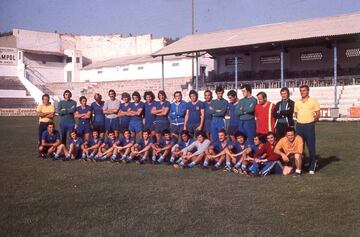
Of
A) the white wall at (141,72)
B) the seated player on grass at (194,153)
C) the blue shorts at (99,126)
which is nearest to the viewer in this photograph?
the seated player on grass at (194,153)

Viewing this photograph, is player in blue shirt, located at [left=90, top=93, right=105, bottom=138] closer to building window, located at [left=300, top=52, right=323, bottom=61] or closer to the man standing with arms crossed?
the man standing with arms crossed

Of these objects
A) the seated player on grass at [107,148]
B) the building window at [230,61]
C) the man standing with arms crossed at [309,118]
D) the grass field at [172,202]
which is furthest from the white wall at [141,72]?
the man standing with arms crossed at [309,118]

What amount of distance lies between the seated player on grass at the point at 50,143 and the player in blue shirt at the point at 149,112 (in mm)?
2238

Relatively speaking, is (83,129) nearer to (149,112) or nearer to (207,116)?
(149,112)

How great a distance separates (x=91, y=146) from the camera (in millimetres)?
11375

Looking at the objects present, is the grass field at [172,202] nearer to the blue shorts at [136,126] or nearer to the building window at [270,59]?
the blue shorts at [136,126]

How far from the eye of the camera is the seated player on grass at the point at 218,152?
9.59 m

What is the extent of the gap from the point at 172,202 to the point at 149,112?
16.4ft

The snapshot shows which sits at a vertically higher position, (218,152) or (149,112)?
(149,112)

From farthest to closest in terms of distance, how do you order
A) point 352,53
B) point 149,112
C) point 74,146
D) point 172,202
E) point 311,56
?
point 311,56 → point 352,53 → point 74,146 → point 149,112 → point 172,202

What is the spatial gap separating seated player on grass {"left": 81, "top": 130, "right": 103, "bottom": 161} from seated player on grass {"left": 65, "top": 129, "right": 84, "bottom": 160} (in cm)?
17

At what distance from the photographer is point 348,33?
2284cm

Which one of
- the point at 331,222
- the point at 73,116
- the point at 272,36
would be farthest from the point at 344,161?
the point at 272,36

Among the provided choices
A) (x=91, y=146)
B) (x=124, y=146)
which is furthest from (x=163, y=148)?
(x=91, y=146)
